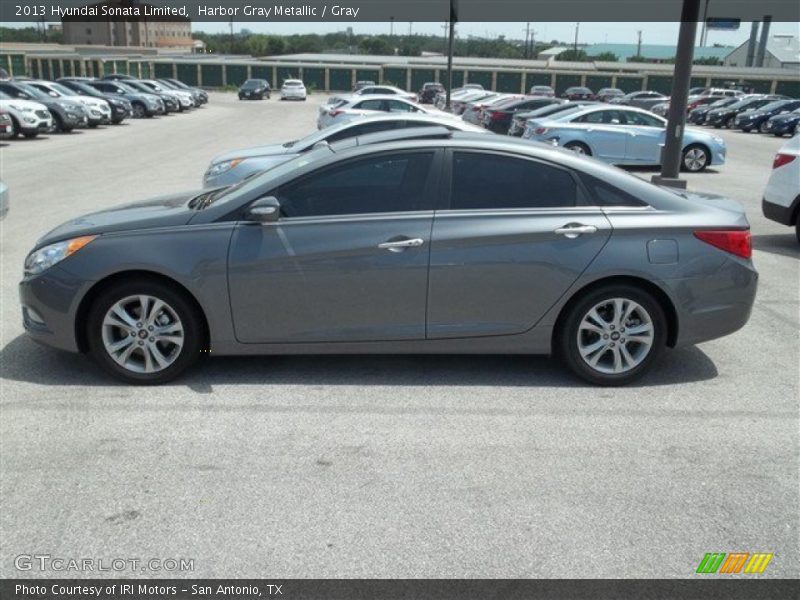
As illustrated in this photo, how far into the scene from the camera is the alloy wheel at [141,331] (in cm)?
501

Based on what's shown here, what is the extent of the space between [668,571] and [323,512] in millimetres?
1541

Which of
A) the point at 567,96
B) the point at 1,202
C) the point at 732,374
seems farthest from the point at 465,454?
the point at 567,96

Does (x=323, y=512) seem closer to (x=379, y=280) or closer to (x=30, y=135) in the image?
(x=379, y=280)

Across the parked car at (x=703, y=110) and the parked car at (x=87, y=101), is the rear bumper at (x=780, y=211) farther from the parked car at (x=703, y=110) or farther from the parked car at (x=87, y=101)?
the parked car at (x=703, y=110)

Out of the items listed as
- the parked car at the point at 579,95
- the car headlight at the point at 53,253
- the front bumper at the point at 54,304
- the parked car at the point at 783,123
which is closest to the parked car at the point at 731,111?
the parked car at the point at 783,123

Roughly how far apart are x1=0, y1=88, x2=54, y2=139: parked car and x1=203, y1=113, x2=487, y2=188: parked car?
14.0 metres

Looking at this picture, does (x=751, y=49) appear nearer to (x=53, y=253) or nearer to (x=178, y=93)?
(x=178, y=93)

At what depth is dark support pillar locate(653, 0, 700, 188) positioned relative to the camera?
12.3 metres

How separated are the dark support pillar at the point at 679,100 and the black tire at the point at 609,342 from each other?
26.0ft

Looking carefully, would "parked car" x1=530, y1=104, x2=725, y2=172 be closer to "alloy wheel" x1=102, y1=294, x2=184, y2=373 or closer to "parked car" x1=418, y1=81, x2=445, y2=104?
"alloy wheel" x1=102, y1=294, x2=184, y2=373

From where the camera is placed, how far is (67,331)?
5.06m

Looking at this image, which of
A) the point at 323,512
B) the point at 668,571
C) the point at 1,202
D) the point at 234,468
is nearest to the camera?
the point at 668,571

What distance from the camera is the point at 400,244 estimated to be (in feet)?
16.4
